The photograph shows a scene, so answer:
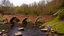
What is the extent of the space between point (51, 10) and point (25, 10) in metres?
19.3

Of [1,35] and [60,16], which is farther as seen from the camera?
[60,16]

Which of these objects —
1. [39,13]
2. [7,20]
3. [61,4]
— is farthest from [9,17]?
[61,4]

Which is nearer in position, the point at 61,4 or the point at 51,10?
the point at 61,4

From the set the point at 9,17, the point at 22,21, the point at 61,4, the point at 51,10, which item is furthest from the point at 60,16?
the point at 9,17

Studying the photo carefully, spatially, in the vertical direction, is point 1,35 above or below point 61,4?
below

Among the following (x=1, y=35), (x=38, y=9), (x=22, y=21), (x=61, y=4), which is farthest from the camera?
(x=38, y=9)

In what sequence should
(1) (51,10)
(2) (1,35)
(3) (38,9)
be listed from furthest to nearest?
(3) (38,9) → (1) (51,10) → (2) (1,35)

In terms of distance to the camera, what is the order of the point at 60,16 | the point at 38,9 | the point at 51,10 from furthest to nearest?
the point at 38,9, the point at 51,10, the point at 60,16

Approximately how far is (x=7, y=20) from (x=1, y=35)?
3884cm

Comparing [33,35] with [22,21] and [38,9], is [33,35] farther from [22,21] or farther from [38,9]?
[38,9]

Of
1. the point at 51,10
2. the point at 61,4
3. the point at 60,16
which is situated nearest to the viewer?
the point at 60,16

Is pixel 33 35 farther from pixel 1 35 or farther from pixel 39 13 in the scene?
pixel 39 13

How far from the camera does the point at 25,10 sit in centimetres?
8762

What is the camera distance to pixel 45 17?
67.1m
